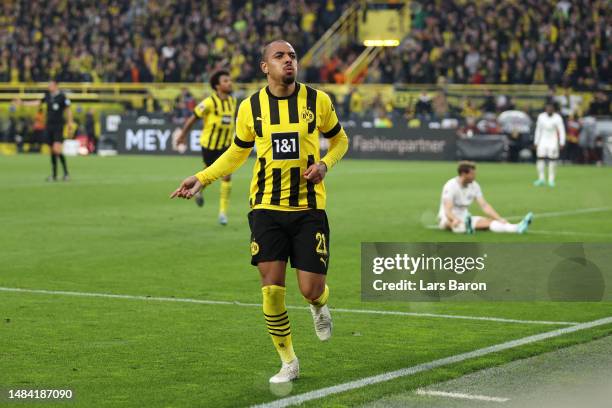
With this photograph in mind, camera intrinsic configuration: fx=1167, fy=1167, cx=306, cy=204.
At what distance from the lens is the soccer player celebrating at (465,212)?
15.9 m

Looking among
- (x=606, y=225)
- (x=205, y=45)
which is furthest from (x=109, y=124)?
(x=606, y=225)

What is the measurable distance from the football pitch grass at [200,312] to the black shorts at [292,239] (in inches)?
27.9

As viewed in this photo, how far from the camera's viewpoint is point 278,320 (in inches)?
271

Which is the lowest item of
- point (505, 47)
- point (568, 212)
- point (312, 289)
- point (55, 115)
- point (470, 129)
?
Answer: point (568, 212)

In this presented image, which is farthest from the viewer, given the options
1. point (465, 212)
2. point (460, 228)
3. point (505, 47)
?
point (505, 47)

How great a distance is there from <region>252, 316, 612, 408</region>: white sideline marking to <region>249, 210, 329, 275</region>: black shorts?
72 centimetres

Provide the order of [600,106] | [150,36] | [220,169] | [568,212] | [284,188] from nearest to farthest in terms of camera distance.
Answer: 1. [284,188]
2. [220,169]
3. [568,212]
4. [600,106]
5. [150,36]

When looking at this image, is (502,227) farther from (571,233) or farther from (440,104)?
(440,104)

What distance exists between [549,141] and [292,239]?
2229 centimetres

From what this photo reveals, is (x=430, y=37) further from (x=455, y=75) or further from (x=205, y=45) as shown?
(x=205, y=45)

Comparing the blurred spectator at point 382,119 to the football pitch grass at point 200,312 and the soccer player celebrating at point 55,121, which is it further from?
the football pitch grass at point 200,312

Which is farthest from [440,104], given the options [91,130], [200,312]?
[200,312]

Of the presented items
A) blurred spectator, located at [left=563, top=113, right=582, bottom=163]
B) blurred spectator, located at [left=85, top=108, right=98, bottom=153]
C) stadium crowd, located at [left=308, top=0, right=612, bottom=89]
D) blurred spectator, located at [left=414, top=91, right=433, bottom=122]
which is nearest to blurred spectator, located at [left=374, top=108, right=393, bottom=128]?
blurred spectator, located at [left=414, top=91, right=433, bottom=122]

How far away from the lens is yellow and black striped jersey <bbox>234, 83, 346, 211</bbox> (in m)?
7.00
